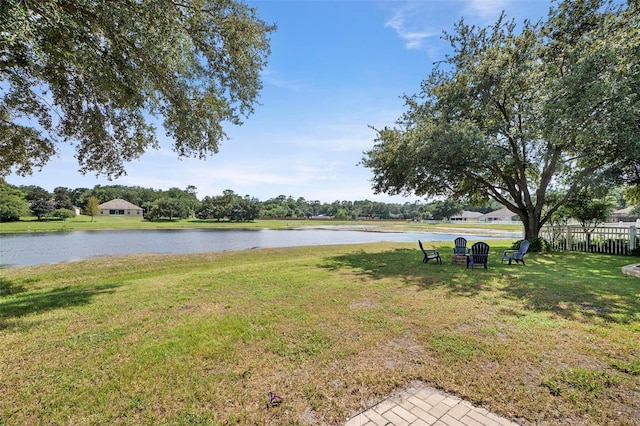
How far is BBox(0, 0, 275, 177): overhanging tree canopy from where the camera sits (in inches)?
200

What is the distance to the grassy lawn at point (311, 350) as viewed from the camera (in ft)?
8.20

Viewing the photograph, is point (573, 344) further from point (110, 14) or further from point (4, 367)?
point (110, 14)

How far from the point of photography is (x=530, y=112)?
36.6 ft

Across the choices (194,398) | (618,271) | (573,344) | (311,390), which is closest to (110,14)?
(194,398)

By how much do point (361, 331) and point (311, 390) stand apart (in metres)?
1.50

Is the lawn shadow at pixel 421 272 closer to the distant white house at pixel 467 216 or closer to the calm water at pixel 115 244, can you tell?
the calm water at pixel 115 244

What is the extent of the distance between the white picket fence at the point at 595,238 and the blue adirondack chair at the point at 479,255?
23.4 feet

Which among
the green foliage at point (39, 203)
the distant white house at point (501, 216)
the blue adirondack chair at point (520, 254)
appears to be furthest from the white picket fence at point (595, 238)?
the green foliage at point (39, 203)

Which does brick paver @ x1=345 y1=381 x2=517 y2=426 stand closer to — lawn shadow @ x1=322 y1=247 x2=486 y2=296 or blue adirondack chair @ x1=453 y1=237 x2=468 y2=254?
lawn shadow @ x1=322 y1=247 x2=486 y2=296

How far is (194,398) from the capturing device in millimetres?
2609

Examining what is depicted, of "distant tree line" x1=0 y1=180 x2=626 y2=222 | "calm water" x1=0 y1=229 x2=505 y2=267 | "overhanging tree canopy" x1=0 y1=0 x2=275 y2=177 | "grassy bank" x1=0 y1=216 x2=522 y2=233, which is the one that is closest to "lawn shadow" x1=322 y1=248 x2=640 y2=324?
"overhanging tree canopy" x1=0 y1=0 x2=275 y2=177

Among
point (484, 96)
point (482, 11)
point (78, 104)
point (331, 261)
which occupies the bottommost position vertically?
point (331, 261)

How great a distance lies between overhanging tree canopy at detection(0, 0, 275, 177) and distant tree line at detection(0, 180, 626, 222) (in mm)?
28087

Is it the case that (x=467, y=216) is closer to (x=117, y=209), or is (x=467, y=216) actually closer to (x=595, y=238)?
(x=595, y=238)
